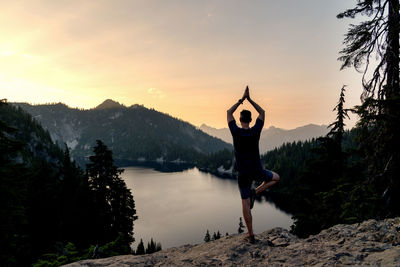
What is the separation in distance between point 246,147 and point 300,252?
8.64 feet

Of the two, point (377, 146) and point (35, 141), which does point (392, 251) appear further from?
point (35, 141)

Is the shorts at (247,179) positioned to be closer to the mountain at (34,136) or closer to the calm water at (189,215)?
the calm water at (189,215)

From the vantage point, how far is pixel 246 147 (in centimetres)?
513

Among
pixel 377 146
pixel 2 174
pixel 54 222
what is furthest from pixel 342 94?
pixel 54 222

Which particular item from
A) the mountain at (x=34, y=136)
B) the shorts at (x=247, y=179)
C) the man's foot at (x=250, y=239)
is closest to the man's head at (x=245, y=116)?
the shorts at (x=247, y=179)

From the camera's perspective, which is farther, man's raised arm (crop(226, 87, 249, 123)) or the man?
man's raised arm (crop(226, 87, 249, 123))

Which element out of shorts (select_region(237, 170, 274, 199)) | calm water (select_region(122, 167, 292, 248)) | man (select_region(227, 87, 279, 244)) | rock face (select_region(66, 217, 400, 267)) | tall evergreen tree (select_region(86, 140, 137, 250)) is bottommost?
calm water (select_region(122, 167, 292, 248))

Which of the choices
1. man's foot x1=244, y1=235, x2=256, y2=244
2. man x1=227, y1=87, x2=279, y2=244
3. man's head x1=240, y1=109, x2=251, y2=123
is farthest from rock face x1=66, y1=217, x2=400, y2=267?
man's head x1=240, y1=109, x2=251, y2=123

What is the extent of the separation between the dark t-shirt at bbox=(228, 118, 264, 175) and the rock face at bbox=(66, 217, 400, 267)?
1894 millimetres

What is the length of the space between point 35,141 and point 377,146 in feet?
453

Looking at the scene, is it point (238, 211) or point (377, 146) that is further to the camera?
point (238, 211)

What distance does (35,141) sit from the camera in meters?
112

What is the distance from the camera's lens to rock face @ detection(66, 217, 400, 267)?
4.29 m

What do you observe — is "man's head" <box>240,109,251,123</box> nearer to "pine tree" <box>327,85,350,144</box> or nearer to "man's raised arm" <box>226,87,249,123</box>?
"man's raised arm" <box>226,87,249,123</box>
